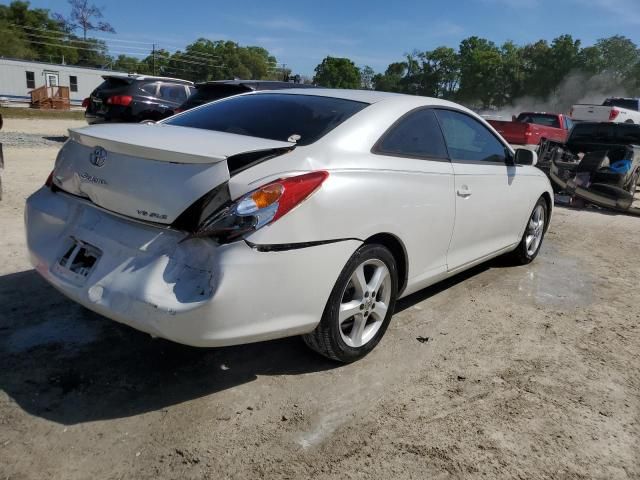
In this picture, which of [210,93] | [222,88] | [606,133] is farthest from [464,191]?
[606,133]

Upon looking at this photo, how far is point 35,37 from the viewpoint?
212 ft

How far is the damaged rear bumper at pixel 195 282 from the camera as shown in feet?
7.39

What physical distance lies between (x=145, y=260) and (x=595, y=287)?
4.08m

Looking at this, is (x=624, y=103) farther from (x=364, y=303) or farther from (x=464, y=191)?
(x=364, y=303)

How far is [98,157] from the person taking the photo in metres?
2.66

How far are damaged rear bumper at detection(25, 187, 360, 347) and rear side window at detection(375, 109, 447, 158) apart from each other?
0.81 metres

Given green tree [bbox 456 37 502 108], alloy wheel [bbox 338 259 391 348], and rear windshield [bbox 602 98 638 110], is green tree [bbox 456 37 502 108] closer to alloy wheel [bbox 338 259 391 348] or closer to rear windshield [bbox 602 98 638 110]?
rear windshield [bbox 602 98 638 110]

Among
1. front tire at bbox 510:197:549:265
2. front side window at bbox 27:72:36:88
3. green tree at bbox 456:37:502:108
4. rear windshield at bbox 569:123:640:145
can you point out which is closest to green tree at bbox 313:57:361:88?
green tree at bbox 456:37:502:108

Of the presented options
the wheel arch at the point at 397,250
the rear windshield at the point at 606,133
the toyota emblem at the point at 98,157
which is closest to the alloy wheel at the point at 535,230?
the wheel arch at the point at 397,250

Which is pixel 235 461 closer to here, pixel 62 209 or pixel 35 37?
pixel 62 209

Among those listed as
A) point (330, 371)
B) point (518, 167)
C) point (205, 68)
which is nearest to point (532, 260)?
point (518, 167)

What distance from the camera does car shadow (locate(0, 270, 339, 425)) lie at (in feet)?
8.21

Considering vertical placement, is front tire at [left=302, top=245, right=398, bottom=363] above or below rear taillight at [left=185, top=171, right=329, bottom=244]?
below

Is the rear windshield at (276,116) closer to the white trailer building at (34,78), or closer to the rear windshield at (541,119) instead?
the rear windshield at (541,119)
